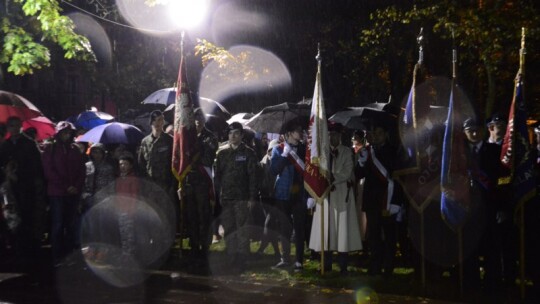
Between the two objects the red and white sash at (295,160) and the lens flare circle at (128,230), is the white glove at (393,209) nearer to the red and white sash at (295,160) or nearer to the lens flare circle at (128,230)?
the red and white sash at (295,160)

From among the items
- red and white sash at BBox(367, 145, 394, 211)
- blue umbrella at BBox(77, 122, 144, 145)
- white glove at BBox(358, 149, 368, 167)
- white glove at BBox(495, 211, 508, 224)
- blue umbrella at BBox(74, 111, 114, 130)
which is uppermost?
blue umbrella at BBox(74, 111, 114, 130)

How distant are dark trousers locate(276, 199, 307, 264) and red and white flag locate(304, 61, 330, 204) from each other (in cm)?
55

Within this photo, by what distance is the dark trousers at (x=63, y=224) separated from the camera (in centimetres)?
1167

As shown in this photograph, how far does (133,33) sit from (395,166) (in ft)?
98.7

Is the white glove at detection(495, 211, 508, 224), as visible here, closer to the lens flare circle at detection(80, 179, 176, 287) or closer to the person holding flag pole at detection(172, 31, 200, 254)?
the person holding flag pole at detection(172, 31, 200, 254)

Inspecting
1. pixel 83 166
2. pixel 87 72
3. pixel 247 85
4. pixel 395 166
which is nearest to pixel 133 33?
pixel 87 72

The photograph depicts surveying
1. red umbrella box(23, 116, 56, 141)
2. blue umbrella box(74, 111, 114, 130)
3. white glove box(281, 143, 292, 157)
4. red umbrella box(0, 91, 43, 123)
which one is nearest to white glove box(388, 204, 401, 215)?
white glove box(281, 143, 292, 157)

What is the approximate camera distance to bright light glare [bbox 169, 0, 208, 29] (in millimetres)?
17859

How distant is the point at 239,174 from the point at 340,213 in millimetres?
1702

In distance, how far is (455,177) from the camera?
9375 mm

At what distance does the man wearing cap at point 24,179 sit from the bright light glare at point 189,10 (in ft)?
17.5

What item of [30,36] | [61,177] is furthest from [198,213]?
[30,36]

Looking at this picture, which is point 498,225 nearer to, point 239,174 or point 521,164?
point 521,164

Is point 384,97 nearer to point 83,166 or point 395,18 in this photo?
point 395,18
